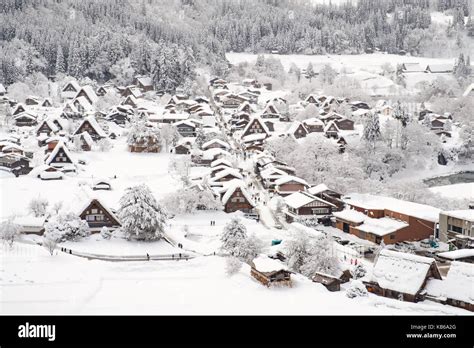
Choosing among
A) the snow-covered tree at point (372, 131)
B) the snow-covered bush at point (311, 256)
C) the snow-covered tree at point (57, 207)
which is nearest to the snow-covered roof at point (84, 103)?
the snow-covered tree at point (372, 131)

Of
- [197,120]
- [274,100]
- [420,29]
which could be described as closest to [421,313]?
[197,120]

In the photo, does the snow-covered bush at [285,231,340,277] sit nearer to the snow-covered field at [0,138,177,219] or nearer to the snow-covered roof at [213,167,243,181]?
the snow-covered field at [0,138,177,219]

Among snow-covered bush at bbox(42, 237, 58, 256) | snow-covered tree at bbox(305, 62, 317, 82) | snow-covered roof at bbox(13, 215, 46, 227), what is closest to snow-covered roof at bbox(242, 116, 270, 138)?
snow-covered roof at bbox(13, 215, 46, 227)

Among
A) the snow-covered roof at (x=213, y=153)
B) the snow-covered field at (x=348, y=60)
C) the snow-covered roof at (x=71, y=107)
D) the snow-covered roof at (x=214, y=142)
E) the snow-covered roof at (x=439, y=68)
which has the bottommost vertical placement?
the snow-covered roof at (x=213, y=153)

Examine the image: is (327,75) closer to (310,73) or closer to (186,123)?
(310,73)

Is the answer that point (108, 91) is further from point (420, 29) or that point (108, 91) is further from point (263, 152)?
point (420, 29)

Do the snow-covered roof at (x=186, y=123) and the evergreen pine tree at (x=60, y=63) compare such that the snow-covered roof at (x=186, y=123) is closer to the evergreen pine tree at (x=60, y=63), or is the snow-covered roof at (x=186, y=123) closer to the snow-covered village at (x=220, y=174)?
the snow-covered village at (x=220, y=174)
